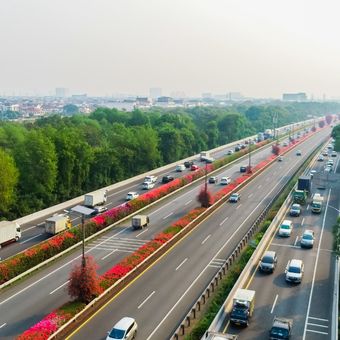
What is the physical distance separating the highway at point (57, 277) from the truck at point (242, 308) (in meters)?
13.7

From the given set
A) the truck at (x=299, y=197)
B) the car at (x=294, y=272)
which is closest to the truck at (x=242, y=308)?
the car at (x=294, y=272)

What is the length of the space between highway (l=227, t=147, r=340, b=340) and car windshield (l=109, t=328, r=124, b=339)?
761 centimetres

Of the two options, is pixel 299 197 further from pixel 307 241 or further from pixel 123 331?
pixel 123 331

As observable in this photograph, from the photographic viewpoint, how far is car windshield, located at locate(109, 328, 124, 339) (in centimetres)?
2883

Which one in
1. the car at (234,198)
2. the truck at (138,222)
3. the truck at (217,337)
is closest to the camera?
the truck at (217,337)

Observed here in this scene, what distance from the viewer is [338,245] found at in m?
40.0

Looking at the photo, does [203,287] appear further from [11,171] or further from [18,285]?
[11,171]

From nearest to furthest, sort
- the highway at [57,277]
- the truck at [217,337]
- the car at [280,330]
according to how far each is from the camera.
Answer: the truck at [217,337] < the car at [280,330] < the highway at [57,277]

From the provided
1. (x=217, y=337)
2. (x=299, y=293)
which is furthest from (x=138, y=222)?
(x=217, y=337)

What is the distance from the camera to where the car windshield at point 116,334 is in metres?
28.8

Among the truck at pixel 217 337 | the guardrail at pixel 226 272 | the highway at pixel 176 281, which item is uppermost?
the truck at pixel 217 337

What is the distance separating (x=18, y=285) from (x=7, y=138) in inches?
2145

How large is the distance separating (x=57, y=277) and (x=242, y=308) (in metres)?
18.3

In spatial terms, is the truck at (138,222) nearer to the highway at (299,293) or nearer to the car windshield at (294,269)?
the highway at (299,293)
